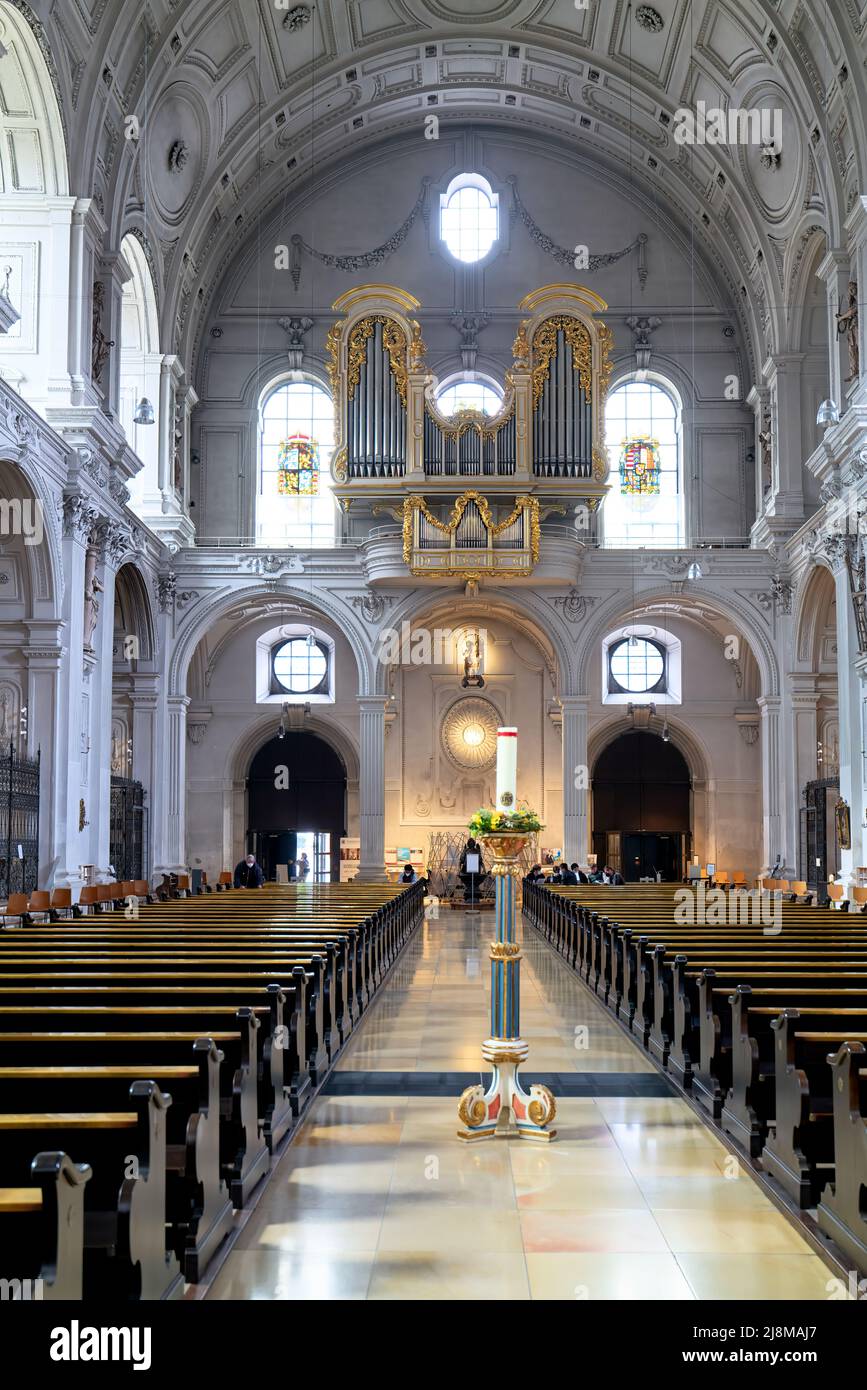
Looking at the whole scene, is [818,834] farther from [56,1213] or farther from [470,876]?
[56,1213]

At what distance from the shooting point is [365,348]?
26.1 metres

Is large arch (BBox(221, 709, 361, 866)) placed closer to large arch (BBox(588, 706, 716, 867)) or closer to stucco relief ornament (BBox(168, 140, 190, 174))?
large arch (BBox(588, 706, 716, 867))

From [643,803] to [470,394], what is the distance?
10.4 m

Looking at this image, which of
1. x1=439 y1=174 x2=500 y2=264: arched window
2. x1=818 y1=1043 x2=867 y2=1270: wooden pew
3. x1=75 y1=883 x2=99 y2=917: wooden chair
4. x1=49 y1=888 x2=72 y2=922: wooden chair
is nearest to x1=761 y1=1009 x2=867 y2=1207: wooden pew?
x1=818 y1=1043 x2=867 y2=1270: wooden pew

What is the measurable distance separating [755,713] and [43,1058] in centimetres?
2607

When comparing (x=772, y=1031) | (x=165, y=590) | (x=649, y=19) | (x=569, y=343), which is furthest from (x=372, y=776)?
(x=772, y=1031)

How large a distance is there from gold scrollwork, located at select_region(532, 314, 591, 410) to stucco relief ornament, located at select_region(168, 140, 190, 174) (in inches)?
292

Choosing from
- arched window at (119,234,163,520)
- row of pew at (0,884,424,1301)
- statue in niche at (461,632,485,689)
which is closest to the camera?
row of pew at (0,884,424,1301)

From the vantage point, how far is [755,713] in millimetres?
29906

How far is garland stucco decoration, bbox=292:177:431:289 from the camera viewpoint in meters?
28.4

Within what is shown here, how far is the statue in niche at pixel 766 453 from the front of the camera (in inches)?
1024

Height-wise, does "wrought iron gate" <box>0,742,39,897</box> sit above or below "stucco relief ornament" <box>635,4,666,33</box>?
below

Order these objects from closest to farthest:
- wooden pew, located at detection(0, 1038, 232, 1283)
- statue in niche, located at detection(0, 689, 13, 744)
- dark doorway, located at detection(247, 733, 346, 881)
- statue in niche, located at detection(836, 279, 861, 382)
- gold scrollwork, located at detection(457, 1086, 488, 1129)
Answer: wooden pew, located at detection(0, 1038, 232, 1283) < gold scrollwork, located at detection(457, 1086, 488, 1129) < statue in niche, located at detection(0, 689, 13, 744) < statue in niche, located at detection(836, 279, 861, 382) < dark doorway, located at detection(247, 733, 346, 881)
